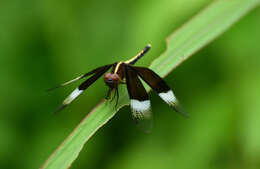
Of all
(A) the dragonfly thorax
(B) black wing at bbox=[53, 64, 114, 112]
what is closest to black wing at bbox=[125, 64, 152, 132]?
(A) the dragonfly thorax

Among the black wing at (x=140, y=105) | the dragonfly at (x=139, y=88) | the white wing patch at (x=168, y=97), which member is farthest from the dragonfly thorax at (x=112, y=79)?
the white wing patch at (x=168, y=97)

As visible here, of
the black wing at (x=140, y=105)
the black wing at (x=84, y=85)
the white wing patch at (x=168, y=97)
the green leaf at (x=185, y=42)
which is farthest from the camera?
the black wing at (x=84, y=85)

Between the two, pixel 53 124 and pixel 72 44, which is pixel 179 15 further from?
pixel 53 124

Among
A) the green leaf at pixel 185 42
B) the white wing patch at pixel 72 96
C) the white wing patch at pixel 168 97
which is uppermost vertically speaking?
the white wing patch at pixel 72 96

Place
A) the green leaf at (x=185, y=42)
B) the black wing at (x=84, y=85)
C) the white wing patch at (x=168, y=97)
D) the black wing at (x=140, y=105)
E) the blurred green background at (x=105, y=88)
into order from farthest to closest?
the blurred green background at (x=105, y=88), the black wing at (x=84, y=85), the white wing patch at (x=168, y=97), the black wing at (x=140, y=105), the green leaf at (x=185, y=42)

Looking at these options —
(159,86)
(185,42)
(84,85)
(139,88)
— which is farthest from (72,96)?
(185,42)

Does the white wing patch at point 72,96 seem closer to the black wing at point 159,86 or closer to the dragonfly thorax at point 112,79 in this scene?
the dragonfly thorax at point 112,79

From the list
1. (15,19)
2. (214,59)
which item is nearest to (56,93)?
(15,19)
